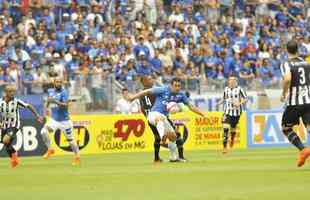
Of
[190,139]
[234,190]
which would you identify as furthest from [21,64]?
[234,190]

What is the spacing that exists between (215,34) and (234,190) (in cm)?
2507

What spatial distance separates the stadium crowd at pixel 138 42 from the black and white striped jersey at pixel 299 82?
14196 millimetres

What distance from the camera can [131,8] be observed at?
123 ft

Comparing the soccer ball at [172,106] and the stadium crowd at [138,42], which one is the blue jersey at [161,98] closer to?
the soccer ball at [172,106]

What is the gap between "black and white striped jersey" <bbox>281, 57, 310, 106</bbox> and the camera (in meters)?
16.5

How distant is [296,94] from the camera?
16.6 meters

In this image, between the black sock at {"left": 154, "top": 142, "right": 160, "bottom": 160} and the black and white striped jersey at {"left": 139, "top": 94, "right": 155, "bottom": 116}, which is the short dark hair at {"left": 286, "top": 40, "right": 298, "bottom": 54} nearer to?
the black sock at {"left": 154, "top": 142, "right": 160, "bottom": 160}

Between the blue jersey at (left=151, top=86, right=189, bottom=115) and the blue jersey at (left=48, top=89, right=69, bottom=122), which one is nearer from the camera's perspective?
the blue jersey at (left=151, top=86, right=189, bottom=115)

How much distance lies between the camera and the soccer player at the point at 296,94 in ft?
54.0

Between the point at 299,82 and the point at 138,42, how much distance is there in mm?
18337

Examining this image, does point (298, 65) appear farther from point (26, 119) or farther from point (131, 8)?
point (131, 8)

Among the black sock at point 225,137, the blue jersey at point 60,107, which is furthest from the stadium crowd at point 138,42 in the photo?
the blue jersey at point 60,107

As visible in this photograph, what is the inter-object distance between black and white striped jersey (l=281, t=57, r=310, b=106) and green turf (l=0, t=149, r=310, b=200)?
1.36 m

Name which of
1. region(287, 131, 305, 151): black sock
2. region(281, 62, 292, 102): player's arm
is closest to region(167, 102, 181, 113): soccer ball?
region(287, 131, 305, 151): black sock
